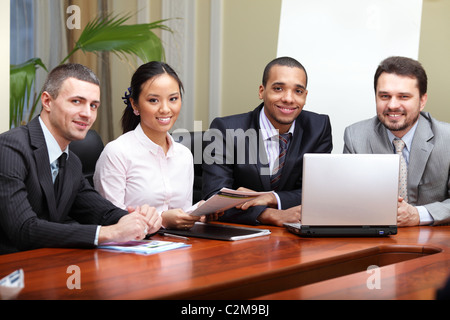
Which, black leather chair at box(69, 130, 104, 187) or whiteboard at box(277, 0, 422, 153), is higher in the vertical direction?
whiteboard at box(277, 0, 422, 153)

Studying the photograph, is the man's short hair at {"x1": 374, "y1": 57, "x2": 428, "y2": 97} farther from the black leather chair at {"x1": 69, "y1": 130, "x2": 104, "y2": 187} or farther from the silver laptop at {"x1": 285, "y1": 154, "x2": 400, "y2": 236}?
the black leather chair at {"x1": 69, "y1": 130, "x2": 104, "y2": 187}

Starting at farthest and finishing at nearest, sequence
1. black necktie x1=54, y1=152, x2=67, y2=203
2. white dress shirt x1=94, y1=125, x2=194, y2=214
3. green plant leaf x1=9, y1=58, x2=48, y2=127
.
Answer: green plant leaf x1=9, y1=58, x2=48, y2=127 < white dress shirt x1=94, y1=125, x2=194, y2=214 < black necktie x1=54, y1=152, x2=67, y2=203

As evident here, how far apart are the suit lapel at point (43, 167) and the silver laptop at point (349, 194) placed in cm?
90

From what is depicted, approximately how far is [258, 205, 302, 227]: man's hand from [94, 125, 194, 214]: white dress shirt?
0.45m

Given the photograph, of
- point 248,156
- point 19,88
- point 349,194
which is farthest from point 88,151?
point 349,194

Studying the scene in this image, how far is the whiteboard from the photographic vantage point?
3.66 m

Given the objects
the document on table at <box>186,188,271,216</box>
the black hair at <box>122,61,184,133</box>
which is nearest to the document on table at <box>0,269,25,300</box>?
the document on table at <box>186,188,271,216</box>

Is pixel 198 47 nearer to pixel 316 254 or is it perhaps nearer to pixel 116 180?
pixel 116 180

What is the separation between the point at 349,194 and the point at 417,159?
71 centimetres

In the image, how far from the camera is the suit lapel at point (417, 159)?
2561 millimetres

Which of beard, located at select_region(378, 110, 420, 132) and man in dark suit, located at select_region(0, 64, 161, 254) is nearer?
man in dark suit, located at select_region(0, 64, 161, 254)

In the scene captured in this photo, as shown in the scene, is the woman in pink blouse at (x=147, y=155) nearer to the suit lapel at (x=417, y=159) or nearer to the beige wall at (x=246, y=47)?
the suit lapel at (x=417, y=159)

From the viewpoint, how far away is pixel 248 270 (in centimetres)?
155

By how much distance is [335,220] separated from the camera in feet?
6.79
